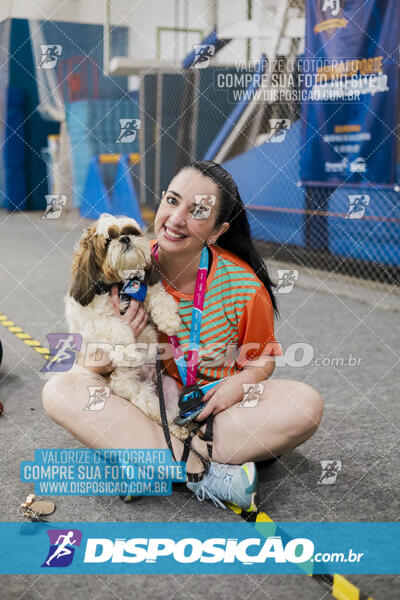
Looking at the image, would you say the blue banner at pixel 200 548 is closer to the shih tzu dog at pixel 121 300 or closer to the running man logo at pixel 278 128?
the shih tzu dog at pixel 121 300

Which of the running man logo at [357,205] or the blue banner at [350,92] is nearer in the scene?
the blue banner at [350,92]

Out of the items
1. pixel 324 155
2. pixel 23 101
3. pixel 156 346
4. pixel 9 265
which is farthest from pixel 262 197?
pixel 23 101

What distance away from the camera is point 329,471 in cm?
216

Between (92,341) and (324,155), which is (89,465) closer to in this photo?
(92,341)

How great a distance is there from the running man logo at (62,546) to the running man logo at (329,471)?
83 cm

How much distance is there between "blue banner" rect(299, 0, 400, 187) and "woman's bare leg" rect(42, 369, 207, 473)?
3.49 m

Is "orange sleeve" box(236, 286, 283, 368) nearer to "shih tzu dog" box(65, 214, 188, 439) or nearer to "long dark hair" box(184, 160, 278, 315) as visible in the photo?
"long dark hair" box(184, 160, 278, 315)

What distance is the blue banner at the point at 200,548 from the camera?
5.38 feet

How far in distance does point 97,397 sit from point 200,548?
553 mm

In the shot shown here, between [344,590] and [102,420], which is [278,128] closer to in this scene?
[102,420]

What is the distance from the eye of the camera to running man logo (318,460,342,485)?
2115 millimetres

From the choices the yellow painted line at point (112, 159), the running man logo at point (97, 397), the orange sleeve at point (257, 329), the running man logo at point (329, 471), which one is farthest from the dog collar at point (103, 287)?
the yellow painted line at point (112, 159)

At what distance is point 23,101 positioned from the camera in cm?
1191

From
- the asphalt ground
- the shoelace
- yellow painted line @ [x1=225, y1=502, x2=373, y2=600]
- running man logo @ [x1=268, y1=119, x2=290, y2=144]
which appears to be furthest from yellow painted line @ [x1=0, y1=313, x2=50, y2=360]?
running man logo @ [x1=268, y1=119, x2=290, y2=144]
